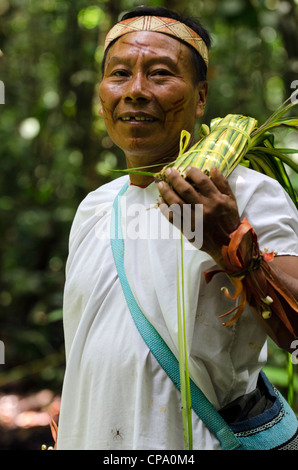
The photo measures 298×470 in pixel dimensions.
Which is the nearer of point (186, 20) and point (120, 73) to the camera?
point (120, 73)

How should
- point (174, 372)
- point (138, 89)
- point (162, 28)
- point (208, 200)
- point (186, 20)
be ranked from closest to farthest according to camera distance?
point (208, 200) → point (174, 372) → point (138, 89) → point (162, 28) → point (186, 20)

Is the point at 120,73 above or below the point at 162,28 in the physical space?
below

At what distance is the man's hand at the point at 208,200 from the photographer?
1.24m

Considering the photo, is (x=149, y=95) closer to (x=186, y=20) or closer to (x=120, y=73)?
(x=120, y=73)

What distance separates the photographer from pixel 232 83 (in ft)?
17.0

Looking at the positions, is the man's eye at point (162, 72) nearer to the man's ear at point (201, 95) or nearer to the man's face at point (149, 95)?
the man's face at point (149, 95)

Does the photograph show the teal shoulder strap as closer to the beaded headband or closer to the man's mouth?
the man's mouth

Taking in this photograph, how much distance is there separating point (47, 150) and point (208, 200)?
185 inches

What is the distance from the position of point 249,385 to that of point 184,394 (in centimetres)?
30

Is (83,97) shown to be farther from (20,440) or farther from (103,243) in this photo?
(103,243)

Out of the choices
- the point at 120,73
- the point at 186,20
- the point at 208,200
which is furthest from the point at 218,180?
the point at 186,20

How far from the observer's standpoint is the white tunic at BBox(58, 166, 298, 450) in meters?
1.44

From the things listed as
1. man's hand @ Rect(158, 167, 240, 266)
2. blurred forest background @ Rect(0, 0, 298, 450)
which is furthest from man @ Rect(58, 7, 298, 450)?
blurred forest background @ Rect(0, 0, 298, 450)

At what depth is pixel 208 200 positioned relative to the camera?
124 centimetres
